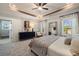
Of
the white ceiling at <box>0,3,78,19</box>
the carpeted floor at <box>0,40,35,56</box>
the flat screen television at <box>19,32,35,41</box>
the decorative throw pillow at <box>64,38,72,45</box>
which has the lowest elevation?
the carpeted floor at <box>0,40,35,56</box>

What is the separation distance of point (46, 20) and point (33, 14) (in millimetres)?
302

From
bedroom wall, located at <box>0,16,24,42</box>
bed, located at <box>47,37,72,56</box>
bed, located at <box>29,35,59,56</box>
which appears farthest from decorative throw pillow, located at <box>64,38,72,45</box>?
bedroom wall, located at <box>0,16,24,42</box>

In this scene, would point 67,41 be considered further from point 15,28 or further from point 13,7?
point 13,7

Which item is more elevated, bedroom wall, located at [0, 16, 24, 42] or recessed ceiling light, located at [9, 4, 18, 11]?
recessed ceiling light, located at [9, 4, 18, 11]

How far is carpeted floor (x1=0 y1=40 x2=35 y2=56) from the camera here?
5.96 ft

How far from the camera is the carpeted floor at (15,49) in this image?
182cm

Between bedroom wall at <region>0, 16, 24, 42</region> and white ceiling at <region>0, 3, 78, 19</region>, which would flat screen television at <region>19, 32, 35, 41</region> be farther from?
white ceiling at <region>0, 3, 78, 19</region>

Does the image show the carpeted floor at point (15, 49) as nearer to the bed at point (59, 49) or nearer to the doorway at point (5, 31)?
the doorway at point (5, 31)

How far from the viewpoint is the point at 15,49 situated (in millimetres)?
1898

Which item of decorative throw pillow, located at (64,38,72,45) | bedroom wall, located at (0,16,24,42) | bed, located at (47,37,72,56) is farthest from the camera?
bedroom wall, located at (0,16,24,42)

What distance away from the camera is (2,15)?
71.4 inches

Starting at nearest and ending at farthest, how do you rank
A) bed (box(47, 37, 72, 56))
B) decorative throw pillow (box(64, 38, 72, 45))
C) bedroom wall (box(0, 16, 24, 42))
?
1. bed (box(47, 37, 72, 56))
2. decorative throw pillow (box(64, 38, 72, 45))
3. bedroom wall (box(0, 16, 24, 42))

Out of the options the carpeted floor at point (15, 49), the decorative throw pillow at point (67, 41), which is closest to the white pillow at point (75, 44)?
the decorative throw pillow at point (67, 41)

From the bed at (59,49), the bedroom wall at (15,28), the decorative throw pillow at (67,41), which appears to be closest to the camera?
the bed at (59,49)
